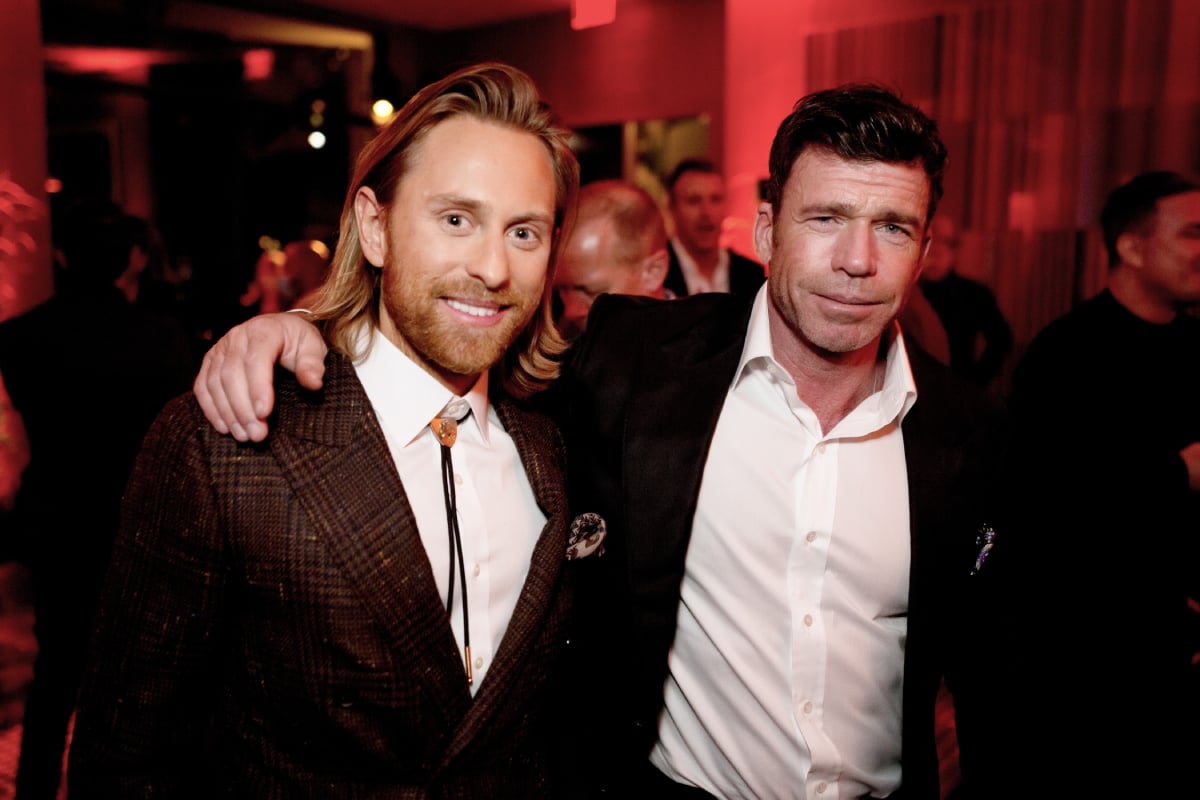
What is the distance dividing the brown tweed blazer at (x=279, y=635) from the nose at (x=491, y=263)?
0.28 metres

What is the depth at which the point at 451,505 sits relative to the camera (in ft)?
4.39

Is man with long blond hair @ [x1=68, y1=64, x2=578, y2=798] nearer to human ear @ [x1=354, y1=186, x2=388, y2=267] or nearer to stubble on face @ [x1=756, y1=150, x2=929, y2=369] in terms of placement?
human ear @ [x1=354, y1=186, x2=388, y2=267]

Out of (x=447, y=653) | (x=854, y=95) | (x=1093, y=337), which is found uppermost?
(x=854, y=95)

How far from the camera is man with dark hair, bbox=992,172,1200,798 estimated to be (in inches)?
93.6

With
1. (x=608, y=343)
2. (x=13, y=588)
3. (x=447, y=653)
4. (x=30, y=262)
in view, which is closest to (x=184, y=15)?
(x=30, y=262)

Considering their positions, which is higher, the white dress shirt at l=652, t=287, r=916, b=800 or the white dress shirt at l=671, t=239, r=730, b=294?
the white dress shirt at l=671, t=239, r=730, b=294

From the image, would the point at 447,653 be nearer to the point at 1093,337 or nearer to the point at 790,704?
the point at 790,704

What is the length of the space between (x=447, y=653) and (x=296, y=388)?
46cm

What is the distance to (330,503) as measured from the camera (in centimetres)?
123

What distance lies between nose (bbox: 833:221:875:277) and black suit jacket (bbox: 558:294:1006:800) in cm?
28

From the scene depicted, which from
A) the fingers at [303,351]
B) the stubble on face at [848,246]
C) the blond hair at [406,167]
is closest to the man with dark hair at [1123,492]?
the stubble on face at [848,246]

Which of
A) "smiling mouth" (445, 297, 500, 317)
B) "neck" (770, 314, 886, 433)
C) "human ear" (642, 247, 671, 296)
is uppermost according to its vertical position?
"human ear" (642, 247, 671, 296)

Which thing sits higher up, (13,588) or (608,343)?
(608,343)

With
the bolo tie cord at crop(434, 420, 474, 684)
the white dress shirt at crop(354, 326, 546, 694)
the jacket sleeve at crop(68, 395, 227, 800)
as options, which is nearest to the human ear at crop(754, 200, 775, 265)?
the white dress shirt at crop(354, 326, 546, 694)
